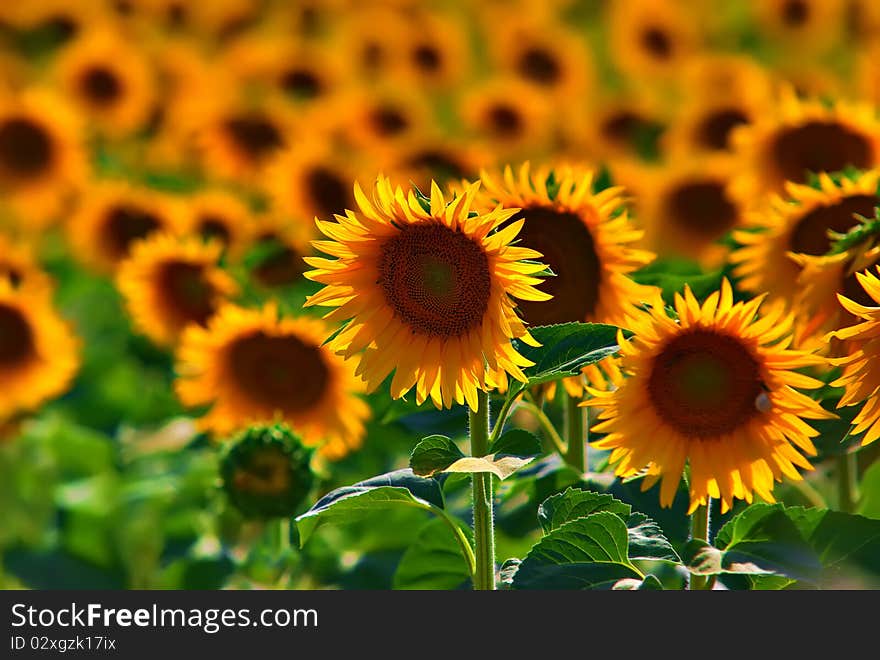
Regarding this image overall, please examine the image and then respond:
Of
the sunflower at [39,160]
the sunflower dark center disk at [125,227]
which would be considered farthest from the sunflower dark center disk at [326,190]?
the sunflower at [39,160]

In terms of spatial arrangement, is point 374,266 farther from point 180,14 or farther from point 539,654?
point 180,14

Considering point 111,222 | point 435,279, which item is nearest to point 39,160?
point 111,222

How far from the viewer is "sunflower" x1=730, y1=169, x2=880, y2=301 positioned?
66.9 inches

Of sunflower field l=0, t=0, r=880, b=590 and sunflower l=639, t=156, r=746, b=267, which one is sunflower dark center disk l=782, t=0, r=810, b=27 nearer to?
sunflower field l=0, t=0, r=880, b=590

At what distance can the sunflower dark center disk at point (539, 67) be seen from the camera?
15.8ft

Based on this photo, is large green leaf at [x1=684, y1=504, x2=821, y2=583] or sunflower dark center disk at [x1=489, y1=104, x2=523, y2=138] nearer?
large green leaf at [x1=684, y1=504, x2=821, y2=583]

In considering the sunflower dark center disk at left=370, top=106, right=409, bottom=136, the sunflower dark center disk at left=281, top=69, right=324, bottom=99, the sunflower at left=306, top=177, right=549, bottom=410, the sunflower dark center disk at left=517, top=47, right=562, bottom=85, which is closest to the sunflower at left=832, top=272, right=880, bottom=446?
the sunflower at left=306, top=177, right=549, bottom=410

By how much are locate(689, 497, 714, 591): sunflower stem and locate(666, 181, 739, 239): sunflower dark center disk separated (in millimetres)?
1797

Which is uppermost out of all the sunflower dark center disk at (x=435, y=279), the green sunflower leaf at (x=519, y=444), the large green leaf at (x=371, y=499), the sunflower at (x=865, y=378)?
the sunflower dark center disk at (x=435, y=279)

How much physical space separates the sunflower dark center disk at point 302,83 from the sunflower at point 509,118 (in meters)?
0.53

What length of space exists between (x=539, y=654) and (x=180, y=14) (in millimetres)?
4395

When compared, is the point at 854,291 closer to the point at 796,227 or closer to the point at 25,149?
the point at 796,227

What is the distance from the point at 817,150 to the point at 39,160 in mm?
2603

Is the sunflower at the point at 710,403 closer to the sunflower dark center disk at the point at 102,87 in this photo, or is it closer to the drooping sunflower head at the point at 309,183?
the drooping sunflower head at the point at 309,183
